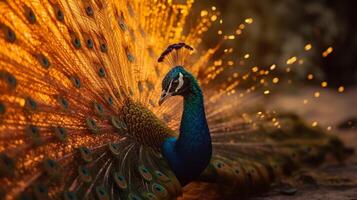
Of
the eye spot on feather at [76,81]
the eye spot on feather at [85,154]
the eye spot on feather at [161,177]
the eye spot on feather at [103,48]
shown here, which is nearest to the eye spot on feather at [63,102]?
the eye spot on feather at [76,81]

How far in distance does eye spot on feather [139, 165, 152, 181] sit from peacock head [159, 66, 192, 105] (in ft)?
1.40

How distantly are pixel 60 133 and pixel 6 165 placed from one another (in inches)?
17.4

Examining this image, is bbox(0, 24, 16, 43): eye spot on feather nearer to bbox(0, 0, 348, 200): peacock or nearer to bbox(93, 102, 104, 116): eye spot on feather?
bbox(0, 0, 348, 200): peacock

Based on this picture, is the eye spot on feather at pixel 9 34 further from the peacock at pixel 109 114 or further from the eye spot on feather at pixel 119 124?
the eye spot on feather at pixel 119 124

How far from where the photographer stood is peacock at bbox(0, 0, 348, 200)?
328 centimetres

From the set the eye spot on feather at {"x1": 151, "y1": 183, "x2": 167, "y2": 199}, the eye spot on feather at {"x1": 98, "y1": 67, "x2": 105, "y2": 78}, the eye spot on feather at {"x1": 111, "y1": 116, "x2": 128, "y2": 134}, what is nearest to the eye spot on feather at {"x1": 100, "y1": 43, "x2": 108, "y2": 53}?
the eye spot on feather at {"x1": 98, "y1": 67, "x2": 105, "y2": 78}

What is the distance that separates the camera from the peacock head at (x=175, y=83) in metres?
3.75

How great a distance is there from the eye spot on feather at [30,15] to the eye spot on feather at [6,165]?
794 mm

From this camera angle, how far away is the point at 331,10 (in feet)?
29.8

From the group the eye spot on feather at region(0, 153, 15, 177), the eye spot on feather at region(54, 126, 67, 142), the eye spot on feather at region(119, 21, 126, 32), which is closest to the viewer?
the eye spot on feather at region(0, 153, 15, 177)

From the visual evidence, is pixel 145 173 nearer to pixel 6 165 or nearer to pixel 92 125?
pixel 92 125

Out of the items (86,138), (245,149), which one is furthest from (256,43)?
(86,138)

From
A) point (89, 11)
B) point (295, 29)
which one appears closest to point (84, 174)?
point (89, 11)

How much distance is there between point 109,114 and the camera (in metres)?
3.85
